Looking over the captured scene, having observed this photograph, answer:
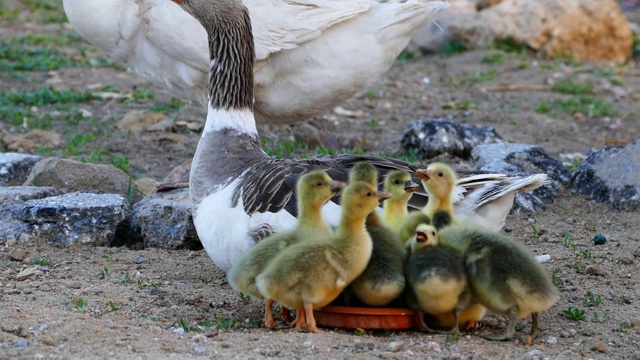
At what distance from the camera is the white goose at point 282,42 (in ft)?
26.0

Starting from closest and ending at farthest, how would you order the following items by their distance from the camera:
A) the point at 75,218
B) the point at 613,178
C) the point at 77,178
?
the point at 75,218 < the point at 77,178 < the point at 613,178

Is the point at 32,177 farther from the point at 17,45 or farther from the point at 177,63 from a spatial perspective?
the point at 17,45

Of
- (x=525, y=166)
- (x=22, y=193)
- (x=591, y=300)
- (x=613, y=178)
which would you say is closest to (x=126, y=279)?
(x=22, y=193)

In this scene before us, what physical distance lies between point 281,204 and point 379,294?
909 millimetres

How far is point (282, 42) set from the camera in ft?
26.4

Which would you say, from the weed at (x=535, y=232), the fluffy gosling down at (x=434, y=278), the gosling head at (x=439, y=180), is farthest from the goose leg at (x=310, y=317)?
the weed at (x=535, y=232)

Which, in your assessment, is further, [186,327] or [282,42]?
[282,42]

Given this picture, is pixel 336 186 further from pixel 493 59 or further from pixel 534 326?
pixel 493 59

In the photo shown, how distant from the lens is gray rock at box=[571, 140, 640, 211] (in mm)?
7684

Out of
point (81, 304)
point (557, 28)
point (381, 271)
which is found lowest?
point (557, 28)

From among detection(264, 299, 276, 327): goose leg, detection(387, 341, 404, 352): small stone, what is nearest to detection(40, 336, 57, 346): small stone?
detection(264, 299, 276, 327): goose leg

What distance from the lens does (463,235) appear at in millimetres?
4867

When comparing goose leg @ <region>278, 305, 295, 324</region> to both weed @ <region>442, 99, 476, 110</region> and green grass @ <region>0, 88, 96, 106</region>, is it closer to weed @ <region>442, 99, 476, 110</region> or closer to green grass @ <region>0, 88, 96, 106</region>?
green grass @ <region>0, 88, 96, 106</region>

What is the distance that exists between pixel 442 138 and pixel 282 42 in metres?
1.91
